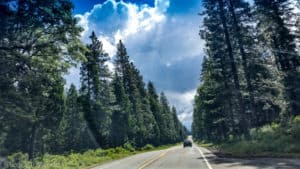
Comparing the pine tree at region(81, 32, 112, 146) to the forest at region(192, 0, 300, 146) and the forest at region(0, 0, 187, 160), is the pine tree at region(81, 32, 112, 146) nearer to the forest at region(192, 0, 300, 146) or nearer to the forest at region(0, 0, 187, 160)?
the forest at region(0, 0, 187, 160)

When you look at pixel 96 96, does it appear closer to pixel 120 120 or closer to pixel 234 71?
pixel 120 120

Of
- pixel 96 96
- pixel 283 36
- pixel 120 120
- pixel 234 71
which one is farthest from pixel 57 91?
pixel 283 36

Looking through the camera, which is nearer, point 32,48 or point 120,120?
point 32,48

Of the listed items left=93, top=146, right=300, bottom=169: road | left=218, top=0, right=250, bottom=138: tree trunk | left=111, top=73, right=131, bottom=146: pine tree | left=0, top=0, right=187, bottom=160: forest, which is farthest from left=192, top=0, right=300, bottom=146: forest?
left=111, top=73, right=131, bottom=146: pine tree

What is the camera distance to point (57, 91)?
37.8 metres

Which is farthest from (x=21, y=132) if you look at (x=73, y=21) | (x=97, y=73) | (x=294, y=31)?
(x=294, y=31)

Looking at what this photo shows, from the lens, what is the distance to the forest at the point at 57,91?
16.7 m

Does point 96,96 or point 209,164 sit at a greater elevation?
point 96,96

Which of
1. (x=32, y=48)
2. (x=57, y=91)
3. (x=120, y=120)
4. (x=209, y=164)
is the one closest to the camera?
(x=209, y=164)

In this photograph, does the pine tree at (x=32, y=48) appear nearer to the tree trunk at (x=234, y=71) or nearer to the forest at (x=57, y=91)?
the forest at (x=57, y=91)

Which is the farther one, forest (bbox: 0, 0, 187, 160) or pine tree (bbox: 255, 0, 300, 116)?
pine tree (bbox: 255, 0, 300, 116)

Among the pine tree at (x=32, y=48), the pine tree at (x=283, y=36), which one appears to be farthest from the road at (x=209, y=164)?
the pine tree at (x=283, y=36)

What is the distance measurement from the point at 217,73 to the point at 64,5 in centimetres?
2262

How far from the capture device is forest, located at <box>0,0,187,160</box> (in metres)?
16.7
